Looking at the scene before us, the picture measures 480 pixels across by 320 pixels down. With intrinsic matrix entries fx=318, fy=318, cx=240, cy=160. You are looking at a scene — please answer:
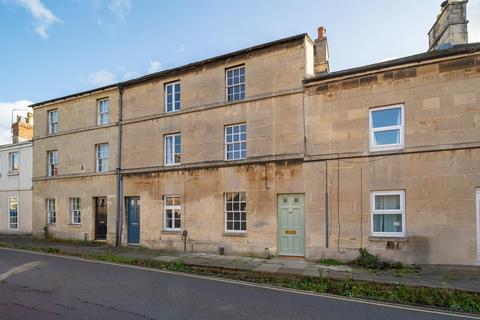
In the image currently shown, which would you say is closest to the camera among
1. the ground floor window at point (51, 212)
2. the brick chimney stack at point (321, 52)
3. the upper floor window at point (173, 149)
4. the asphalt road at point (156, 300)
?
the asphalt road at point (156, 300)

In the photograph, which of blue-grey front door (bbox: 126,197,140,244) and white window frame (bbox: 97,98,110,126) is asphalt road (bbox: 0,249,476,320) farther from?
white window frame (bbox: 97,98,110,126)

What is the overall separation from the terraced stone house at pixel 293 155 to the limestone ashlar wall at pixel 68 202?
0.37 feet

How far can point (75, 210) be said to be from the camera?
744 inches

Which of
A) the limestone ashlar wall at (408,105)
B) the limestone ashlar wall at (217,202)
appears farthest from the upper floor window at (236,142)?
the limestone ashlar wall at (408,105)

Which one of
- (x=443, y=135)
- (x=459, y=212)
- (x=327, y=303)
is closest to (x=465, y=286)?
(x=459, y=212)

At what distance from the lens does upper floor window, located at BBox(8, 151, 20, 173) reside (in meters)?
22.8

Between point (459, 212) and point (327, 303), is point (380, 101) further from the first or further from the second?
point (327, 303)

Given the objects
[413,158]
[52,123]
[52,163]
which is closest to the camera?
[413,158]

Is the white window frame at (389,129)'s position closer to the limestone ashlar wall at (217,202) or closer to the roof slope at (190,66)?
the limestone ashlar wall at (217,202)

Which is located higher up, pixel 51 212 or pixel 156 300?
pixel 51 212

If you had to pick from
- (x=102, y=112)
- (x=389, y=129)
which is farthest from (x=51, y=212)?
(x=389, y=129)

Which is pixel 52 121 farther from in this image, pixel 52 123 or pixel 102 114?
pixel 102 114

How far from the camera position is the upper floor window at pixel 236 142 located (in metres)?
14.0

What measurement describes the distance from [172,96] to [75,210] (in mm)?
9301
